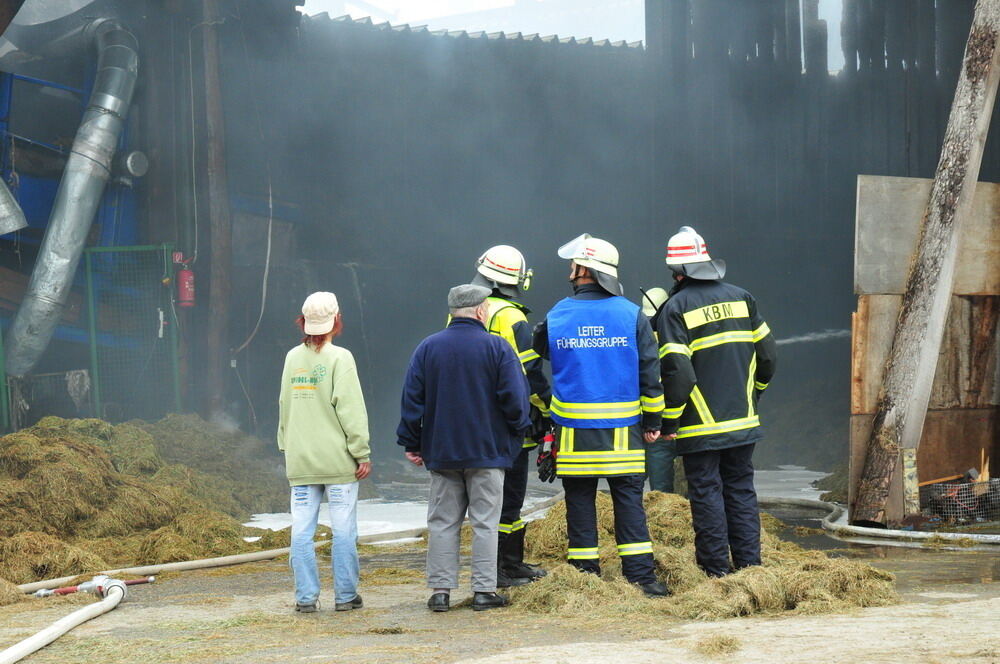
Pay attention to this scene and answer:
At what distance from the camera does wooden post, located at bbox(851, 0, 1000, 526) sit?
8.20m

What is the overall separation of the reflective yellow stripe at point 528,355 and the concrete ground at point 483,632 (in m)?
1.27

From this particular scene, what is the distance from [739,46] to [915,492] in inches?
325

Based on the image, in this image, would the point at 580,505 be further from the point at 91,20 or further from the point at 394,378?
the point at 394,378

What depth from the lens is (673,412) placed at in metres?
5.88

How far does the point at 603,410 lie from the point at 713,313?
2.78 feet

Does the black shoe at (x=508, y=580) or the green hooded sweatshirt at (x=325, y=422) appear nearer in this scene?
the green hooded sweatshirt at (x=325, y=422)

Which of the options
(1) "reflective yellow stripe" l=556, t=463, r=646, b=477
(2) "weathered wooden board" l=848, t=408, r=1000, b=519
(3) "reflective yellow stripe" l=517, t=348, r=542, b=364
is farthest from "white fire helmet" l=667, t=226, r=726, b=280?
(2) "weathered wooden board" l=848, t=408, r=1000, b=519

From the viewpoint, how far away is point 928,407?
8.77m

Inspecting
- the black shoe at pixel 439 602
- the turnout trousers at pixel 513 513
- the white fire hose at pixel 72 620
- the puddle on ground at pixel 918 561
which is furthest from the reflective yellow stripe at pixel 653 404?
the white fire hose at pixel 72 620

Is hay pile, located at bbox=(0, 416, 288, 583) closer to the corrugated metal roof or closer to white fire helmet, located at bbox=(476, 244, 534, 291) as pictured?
white fire helmet, located at bbox=(476, 244, 534, 291)

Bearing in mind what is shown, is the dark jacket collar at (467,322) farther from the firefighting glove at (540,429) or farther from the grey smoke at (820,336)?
the grey smoke at (820,336)

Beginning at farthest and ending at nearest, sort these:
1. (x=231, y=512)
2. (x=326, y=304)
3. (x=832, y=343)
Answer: (x=832, y=343) < (x=231, y=512) < (x=326, y=304)

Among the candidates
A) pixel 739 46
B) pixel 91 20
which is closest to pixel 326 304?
pixel 91 20

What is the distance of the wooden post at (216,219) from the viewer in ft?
43.4
